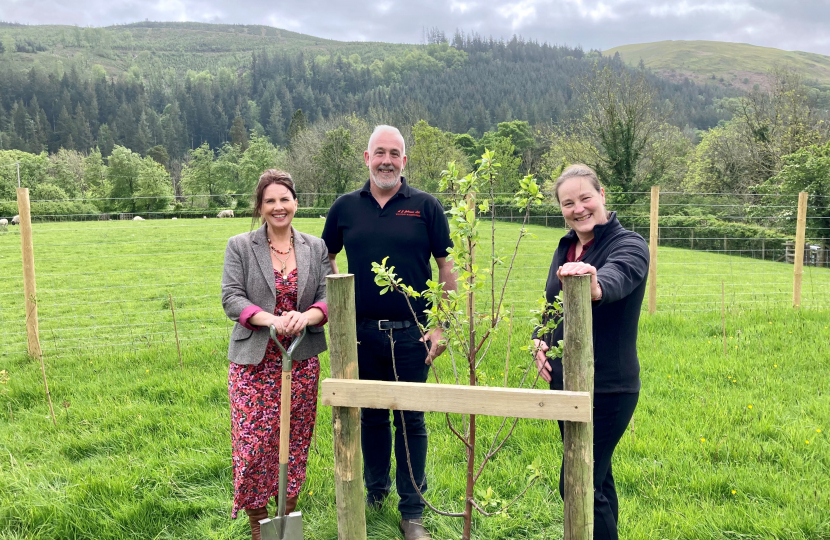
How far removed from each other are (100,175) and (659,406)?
211 ft

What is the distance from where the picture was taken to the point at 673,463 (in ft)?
12.4

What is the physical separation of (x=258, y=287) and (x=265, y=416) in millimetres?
731

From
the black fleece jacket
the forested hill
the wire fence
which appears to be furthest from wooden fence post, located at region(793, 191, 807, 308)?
the forested hill

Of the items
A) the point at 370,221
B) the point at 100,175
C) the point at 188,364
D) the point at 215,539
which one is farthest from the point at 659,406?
the point at 100,175

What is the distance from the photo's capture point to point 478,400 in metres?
1.78

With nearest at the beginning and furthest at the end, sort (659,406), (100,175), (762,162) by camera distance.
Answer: (659,406) → (762,162) → (100,175)

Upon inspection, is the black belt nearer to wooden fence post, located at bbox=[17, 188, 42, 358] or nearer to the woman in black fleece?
the woman in black fleece

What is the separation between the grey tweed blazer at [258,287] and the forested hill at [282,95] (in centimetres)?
6188

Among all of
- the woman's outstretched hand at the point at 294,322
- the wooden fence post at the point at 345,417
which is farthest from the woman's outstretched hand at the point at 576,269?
the woman's outstretched hand at the point at 294,322

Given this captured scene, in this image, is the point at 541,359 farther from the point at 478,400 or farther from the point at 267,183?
the point at 267,183

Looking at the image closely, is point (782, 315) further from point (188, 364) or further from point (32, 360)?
point (32, 360)

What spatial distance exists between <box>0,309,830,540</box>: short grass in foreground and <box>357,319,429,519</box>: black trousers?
0.31m

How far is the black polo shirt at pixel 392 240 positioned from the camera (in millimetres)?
3121

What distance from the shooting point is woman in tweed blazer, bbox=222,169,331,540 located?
2834mm
